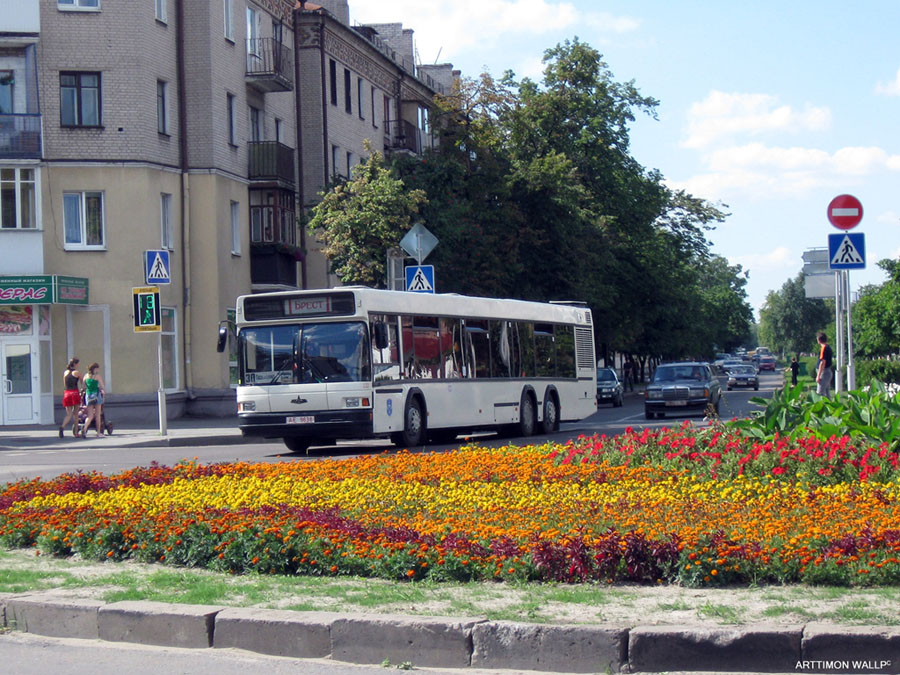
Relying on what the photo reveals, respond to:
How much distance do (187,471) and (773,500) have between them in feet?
22.9

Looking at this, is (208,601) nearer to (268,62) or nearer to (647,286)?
(268,62)

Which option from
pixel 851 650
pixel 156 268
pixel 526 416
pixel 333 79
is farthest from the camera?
pixel 333 79

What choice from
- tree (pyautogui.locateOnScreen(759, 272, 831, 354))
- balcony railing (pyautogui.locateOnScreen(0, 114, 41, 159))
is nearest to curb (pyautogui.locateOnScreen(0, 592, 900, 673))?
balcony railing (pyautogui.locateOnScreen(0, 114, 41, 159))

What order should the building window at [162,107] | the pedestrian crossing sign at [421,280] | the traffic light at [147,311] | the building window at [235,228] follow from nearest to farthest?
the pedestrian crossing sign at [421,280] < the traffic light at [147,311] < the building window at [162,107] < the building window at [235,228]

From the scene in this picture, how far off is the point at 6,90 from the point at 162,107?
439 cm

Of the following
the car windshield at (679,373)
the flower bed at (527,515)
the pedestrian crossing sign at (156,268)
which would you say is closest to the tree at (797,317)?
the car windshield at (679,373)

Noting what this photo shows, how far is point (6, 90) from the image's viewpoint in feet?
112

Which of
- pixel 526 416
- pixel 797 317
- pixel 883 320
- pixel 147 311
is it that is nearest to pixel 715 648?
pixel 526 416

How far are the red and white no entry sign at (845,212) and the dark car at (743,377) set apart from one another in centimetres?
5460

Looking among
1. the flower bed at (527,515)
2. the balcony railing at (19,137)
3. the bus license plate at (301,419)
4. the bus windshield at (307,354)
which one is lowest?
the flower bed at (527,515)

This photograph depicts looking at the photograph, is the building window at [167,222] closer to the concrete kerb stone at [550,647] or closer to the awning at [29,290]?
the awning at [29,290]

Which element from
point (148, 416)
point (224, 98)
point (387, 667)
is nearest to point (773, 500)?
point (387, 667)

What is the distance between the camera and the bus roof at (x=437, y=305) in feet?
68.2

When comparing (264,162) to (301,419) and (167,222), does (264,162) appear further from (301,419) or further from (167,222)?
(301,419)
